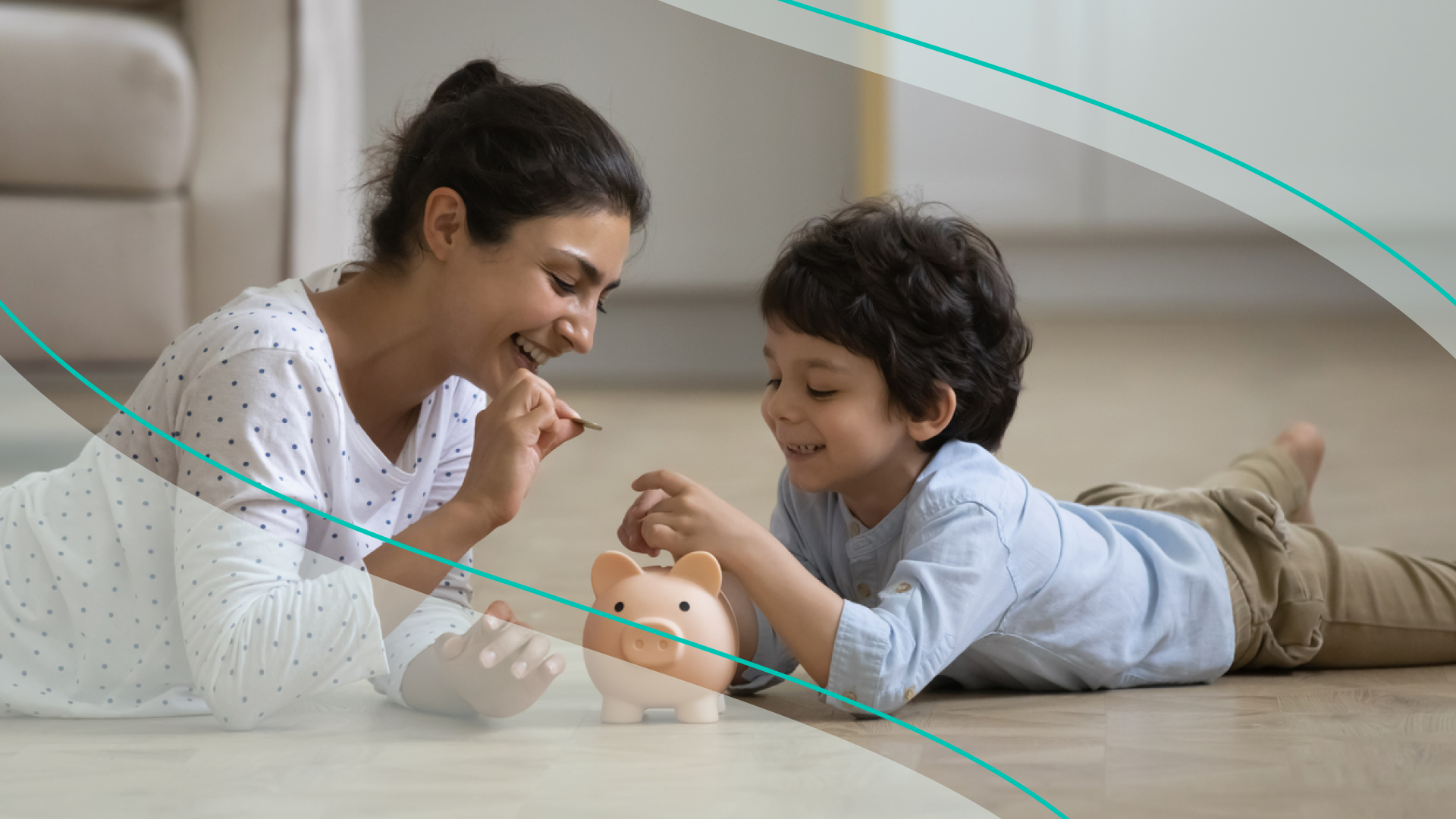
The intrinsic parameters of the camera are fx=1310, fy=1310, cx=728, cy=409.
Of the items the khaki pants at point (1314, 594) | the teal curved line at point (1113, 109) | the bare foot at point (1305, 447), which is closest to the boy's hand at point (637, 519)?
the teal curved line at point (1113, 109)

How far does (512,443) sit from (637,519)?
0.23ft

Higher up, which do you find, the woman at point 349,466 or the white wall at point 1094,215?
the white wall at point 1094,215

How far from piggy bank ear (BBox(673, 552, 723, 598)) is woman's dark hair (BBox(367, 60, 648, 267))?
0.17m

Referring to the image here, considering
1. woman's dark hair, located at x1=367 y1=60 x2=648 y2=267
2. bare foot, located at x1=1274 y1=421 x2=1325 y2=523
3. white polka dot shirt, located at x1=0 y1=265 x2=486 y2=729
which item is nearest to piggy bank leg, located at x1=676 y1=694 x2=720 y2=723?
white polka dot shirt, located at x1=0 y1=265 x2=486 y2=729

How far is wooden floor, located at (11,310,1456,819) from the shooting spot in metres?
0.52

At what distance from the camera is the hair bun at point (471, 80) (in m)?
0.61

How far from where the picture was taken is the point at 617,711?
1.83ft

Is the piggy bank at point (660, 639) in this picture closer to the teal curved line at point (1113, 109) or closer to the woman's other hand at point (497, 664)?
the woman's other hand at point (497, 664)

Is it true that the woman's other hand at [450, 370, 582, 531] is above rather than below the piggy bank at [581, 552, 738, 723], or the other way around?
above

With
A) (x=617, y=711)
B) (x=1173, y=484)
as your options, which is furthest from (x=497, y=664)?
(x=1173, y=484)

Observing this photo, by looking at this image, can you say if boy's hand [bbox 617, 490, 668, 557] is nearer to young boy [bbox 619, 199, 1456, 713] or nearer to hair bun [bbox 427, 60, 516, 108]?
young boy [bbox 619, 199, 1456, 713]

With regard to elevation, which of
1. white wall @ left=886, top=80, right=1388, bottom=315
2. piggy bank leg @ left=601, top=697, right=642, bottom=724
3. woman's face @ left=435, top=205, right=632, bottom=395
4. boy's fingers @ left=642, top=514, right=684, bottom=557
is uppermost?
white wall @ left=886, top=80, right=1388, bottom=315

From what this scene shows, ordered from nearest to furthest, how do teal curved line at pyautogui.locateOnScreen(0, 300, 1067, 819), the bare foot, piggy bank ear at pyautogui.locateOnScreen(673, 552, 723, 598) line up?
teal curved line at pyautogui.locateOnScreen(0, 300, 1067, 819)
piggy bank ear at pyautogui.locateOnScreen(673, 552, 723, 598)
the bare foot

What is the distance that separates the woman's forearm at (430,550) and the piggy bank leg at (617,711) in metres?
0.09
